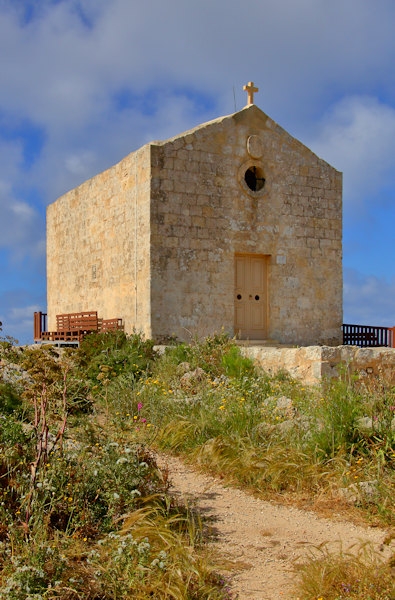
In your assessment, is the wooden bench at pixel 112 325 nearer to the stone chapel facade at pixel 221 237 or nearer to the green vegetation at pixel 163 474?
the stone chapel facade at pixel 221 237

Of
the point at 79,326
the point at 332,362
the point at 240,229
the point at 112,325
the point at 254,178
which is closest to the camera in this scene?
the point at 332,362

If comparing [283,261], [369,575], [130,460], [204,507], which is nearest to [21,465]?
[130,460]

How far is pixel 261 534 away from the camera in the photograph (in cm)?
490

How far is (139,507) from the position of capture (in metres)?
4.83

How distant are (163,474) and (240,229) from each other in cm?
912

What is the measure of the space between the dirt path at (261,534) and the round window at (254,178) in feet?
31.2

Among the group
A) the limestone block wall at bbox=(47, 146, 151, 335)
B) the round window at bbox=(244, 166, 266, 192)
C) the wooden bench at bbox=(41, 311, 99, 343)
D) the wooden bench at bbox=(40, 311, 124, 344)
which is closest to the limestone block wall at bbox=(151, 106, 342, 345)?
the round window at bbox=(244, 166, 266, 192)

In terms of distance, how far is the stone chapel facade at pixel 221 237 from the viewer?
513 inches

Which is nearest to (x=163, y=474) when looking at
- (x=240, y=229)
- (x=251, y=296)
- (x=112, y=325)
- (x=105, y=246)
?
(x=112, y=325)

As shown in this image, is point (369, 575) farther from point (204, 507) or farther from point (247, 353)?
point (247, 353)

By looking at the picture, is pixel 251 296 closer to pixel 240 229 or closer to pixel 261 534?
pixel 240 229

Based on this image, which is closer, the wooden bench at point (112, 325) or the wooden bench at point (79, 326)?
the wooden bench at point (112, 325)

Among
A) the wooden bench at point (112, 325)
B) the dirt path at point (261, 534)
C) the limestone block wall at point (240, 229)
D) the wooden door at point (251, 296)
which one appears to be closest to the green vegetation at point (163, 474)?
the dirt path at point (261, 534)

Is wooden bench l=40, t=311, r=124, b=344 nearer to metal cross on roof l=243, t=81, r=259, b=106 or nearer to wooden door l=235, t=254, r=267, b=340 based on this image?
wooden door l=235, t=254, r=267, b=340
